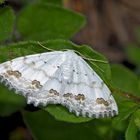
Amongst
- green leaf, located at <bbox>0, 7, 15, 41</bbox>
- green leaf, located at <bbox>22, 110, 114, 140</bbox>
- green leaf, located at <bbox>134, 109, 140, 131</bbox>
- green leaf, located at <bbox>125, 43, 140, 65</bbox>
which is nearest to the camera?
green leaf, located at <bbox>134, 109, 140, 131</bbox>

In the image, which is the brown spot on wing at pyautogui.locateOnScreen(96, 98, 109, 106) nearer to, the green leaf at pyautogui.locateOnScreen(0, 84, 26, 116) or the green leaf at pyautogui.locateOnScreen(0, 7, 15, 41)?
the green leaf at pyautogui.locateOnScreen(0, 7, 15, 41)

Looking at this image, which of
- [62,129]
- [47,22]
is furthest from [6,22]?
[62,129]

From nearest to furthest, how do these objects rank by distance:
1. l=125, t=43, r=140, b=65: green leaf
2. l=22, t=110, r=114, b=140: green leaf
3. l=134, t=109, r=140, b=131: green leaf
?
l=134, t=109, r=140, b=131: green leaf, l=22, t=110, r=114, b=140: green leaf, l=125, t=43, r=140, b=65: green leaf

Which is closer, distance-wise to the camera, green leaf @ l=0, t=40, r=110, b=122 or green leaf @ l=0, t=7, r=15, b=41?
green leaf @ l=0, t=40, r=110, b=122

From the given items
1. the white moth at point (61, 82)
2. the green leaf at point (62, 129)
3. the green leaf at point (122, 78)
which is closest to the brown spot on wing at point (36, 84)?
the white moth at point (61, 82)

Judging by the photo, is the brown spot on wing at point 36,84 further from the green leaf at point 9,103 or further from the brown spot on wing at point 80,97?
the green leaf at point 9,103

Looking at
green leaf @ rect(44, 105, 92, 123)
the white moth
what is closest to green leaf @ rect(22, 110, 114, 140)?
the white moth

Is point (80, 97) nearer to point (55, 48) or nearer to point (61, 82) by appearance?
point (61, 82)

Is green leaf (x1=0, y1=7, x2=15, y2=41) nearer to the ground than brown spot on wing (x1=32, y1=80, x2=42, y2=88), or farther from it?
farther from it

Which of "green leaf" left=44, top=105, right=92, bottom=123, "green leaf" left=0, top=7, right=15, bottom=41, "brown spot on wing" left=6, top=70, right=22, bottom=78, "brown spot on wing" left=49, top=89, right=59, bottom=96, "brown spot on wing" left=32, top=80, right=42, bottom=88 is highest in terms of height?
"green leaf" left=0, top=7, right=15, bottom=41
